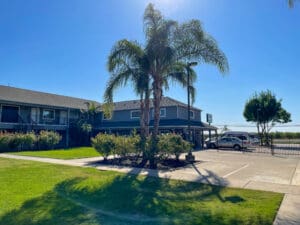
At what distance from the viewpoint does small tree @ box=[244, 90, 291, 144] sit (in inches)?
1513

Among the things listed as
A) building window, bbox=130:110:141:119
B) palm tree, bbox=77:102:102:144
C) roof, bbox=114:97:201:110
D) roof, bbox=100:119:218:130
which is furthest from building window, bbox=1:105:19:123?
building window, bbox=130:110:141:119

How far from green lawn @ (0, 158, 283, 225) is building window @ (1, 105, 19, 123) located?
19465 mm

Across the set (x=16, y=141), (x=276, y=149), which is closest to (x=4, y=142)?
(x=16, y=141)

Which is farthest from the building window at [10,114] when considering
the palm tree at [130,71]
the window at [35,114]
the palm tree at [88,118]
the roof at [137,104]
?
the palm tree at [130,71]

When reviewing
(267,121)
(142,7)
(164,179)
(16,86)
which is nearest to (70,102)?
(16,86)

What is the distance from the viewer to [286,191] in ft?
26.7

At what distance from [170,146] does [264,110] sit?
3022cm

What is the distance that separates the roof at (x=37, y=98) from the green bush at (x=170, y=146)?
62.8 ft

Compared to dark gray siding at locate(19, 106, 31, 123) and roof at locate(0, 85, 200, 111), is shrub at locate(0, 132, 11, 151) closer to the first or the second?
roof at locate(0, 85, 200, 111)

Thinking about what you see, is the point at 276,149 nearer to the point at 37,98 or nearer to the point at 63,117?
the point at 63,117

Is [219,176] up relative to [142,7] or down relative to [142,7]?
down

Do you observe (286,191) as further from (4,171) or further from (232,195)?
(4,171)

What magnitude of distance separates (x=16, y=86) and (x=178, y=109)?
20.8 meters

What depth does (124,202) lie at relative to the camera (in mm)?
6535
